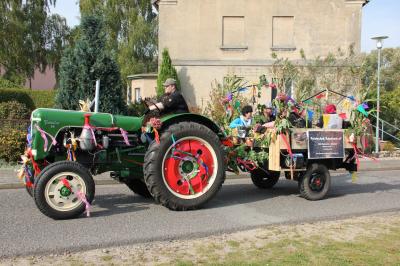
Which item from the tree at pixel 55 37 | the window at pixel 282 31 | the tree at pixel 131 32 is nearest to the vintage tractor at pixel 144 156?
the window at pixel 282 31

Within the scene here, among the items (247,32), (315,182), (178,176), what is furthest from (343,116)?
(247,32)

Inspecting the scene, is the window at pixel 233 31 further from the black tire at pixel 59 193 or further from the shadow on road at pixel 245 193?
the black tire at pixel 59 193

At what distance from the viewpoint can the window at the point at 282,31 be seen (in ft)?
73.0

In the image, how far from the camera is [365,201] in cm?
852

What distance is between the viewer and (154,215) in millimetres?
6891

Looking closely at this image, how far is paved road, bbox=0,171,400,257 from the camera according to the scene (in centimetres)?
552

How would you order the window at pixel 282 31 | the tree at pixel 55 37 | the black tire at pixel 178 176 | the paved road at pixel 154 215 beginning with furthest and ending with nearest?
1. the tree at pixel 55 37
2. the window at pixel 282 31
3. the black tire at pixel 178 176
4. the paved road at pixel 154 215

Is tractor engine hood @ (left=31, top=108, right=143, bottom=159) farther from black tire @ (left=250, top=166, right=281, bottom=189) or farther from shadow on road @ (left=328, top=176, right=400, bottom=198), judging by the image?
shadow on road @ (left=328, top=176, right=400, bottom=198)

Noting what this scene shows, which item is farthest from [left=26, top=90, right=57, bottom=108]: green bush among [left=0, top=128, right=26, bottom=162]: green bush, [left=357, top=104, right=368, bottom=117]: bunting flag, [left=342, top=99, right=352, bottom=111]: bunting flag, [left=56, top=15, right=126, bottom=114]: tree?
[left=357, top=104, right=368, bottom=117]: bunting flag

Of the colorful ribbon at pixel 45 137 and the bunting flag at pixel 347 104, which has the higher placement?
the bunting flag at pixel 347 104

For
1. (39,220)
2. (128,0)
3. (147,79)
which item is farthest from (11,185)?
(128,0)

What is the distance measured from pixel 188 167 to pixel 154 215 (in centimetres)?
93

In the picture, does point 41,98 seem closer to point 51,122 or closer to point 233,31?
point 233,31

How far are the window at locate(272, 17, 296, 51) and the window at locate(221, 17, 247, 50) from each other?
1.52 m
